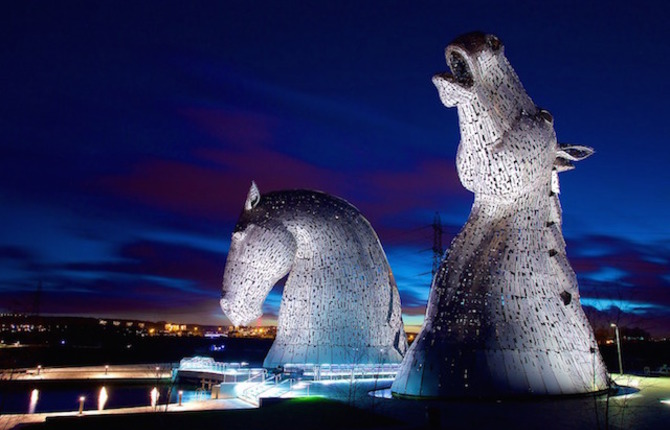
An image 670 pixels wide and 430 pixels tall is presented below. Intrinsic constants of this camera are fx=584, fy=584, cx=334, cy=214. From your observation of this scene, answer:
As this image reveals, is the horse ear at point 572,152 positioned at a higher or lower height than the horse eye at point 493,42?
lower

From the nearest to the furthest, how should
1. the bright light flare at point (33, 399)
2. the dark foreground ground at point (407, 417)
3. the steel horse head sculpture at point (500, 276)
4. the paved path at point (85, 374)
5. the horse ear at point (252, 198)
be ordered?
1. the dark foreground ground at point (407, 417)
2. the steel horse head sculpture at point (500, 276)
3. the bright light flare at point (33, 399)
4. the horse ear at point (252, 198)
5. the paved path at point (85, 374)

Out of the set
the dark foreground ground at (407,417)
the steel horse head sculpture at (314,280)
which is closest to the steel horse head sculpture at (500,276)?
the dark foreground ground at (407,417)

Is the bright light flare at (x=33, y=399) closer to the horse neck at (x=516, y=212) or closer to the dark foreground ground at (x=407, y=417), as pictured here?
the dark foreground ground at (x=407, y=417)

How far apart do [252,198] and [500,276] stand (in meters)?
8.47

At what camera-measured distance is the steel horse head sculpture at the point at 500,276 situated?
10.3 meters

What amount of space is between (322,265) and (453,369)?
7.63m

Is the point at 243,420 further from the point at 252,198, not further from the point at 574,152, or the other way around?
the point at 252,198

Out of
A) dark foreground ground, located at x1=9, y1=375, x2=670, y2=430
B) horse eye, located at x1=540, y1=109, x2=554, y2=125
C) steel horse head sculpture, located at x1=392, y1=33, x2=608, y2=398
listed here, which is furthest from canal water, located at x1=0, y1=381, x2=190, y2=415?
horse eye, located at x1=540, y1=109, x2=554, y2=125

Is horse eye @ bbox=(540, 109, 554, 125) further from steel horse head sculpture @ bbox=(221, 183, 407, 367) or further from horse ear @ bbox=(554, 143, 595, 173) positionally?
steel horse head sculpture @ bbox=(221, 183, 407, 367)

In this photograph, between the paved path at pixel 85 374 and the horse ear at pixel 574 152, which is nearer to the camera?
the horse ear at pixel 574 152

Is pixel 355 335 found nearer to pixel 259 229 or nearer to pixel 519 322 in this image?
pixel 259 229

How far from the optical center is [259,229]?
16.9 metres

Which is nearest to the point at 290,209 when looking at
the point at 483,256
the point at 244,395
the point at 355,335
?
the point at 355,335

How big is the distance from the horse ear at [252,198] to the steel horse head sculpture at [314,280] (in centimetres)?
3
